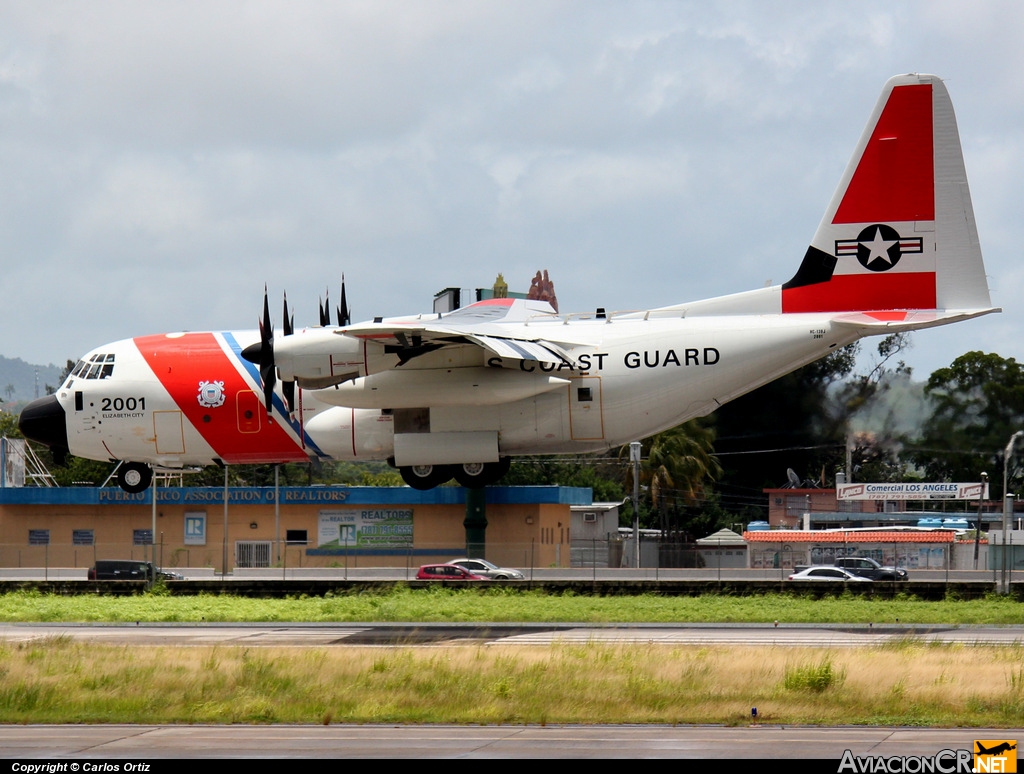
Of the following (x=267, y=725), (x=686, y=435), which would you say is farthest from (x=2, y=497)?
(x=267, y=725)

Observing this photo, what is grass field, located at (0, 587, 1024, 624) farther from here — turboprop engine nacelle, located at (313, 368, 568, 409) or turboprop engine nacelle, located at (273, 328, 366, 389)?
turboprop engine nacelle, located at (273, 328, 366, 389)

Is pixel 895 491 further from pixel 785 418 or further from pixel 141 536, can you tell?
pixel 141 536

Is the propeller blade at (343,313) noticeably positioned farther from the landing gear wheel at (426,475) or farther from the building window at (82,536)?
the building window at (82,536)

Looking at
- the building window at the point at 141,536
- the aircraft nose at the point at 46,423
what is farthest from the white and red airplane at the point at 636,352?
the building window at the point at 141,536

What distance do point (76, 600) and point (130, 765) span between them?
90.9 feet

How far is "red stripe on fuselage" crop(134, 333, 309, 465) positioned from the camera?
34.2 meters

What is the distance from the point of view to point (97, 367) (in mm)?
35500

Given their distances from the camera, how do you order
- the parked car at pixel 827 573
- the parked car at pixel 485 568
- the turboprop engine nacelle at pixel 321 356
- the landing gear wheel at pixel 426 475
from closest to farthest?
the turboprop engine nacelle at pixel 321 356, the landing gear wheel at pixel 426 475, the parked car at pixel 485 568, the parked car at pixel 827 573

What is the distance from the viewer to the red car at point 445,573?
1678 inches

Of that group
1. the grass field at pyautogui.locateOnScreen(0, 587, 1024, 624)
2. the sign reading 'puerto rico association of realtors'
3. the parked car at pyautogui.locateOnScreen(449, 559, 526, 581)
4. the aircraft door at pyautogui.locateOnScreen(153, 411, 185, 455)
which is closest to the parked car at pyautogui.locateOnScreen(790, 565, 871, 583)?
the grass field at pyautogui.locateOnScreen(0, 587, 1024, 624)

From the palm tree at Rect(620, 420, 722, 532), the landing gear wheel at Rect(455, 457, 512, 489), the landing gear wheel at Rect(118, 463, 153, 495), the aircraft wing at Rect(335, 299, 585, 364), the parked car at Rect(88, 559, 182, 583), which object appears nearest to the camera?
the aircraft wing at Rect(335, 299, 585, 364)

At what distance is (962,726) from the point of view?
1853 cm

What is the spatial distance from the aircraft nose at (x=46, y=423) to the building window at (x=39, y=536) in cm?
2605

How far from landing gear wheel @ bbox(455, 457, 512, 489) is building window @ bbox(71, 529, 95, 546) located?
31158 millimetres
